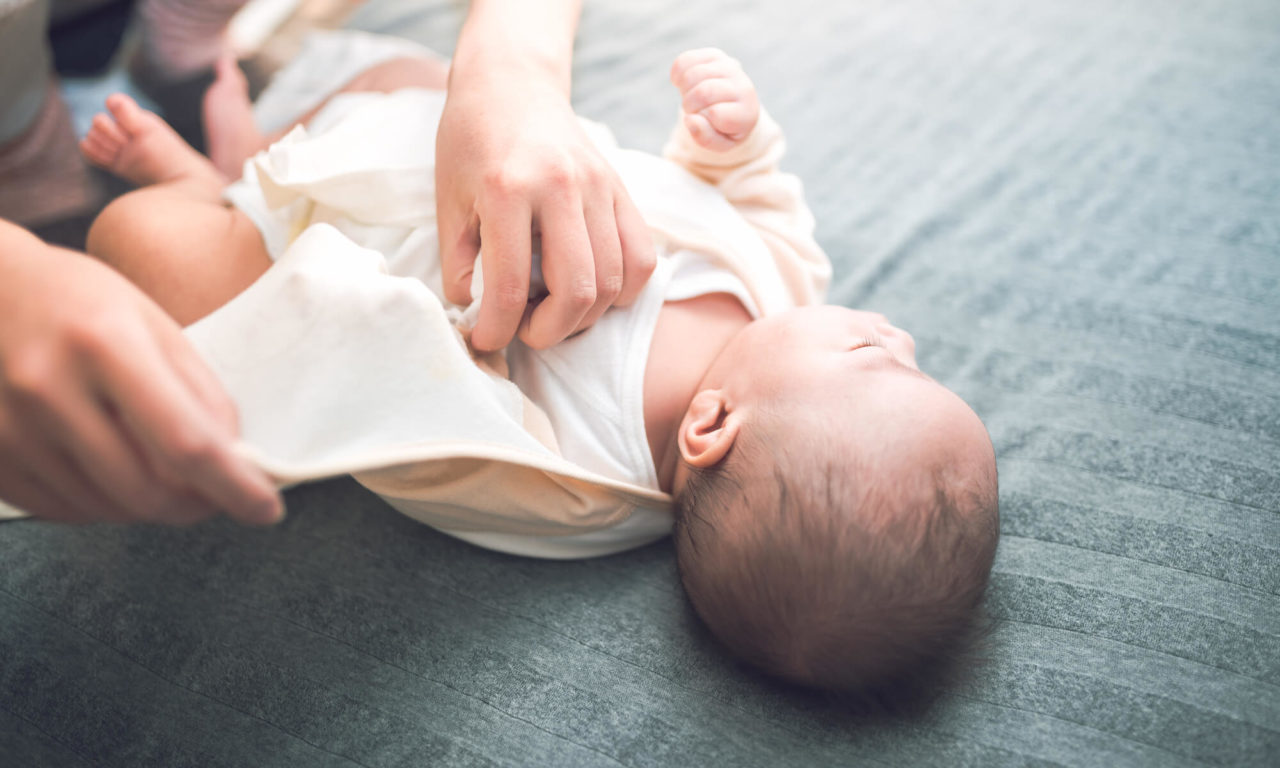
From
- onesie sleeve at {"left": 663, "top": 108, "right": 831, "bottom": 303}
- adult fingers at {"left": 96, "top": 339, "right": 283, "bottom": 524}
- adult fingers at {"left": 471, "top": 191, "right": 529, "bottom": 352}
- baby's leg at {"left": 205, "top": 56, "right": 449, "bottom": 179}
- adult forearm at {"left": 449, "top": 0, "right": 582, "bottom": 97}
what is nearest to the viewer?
adult fingers at {"left": 96, "top": 339, "right": 283, "bottom": 524}

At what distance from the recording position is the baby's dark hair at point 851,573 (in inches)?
A: 23.5

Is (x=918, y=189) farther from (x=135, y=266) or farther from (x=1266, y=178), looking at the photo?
(x=135, y=266)

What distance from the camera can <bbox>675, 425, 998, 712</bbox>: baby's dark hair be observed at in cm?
60

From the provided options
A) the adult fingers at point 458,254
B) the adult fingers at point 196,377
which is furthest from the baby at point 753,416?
the adult fingers at point 196,377

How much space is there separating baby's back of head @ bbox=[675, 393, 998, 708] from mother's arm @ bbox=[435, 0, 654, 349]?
0.21 meters

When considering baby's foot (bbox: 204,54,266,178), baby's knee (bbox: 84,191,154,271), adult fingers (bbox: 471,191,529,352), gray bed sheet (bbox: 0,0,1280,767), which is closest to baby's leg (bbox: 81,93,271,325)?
baby's knee (bbox: 84,191,154,271)

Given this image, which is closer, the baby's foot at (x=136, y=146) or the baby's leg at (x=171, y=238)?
the baby's leg at (x=171, y=238)

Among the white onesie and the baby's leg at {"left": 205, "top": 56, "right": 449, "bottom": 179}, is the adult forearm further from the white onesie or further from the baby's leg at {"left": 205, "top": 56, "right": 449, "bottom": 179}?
the baby's leg at {"left": 205, "top": 56, "right": 449, "bottom": 179}

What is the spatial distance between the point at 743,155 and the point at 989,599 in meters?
0.53

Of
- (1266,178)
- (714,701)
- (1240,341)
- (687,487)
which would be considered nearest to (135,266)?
(687,487)

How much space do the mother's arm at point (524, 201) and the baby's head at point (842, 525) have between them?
0.18 meters

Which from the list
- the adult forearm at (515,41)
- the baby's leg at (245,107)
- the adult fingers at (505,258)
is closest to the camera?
the adult fingers at (505,258)

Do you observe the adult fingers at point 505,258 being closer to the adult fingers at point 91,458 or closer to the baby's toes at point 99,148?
the adult fingers at point 91,458

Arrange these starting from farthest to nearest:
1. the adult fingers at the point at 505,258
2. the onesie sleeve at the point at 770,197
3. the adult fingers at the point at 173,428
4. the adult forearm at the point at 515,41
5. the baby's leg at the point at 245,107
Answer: the baby's leg at the point at 245,107 < the onesie sleeve at the point at 770,197 < the adult forearm at the point at 515,41 < the adult fingers at the point at 505,258 < the adult fingers at the point at 173,428
